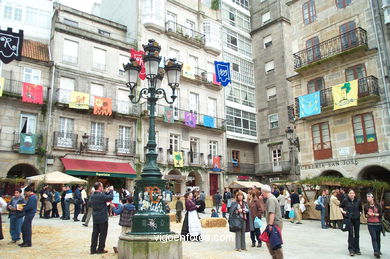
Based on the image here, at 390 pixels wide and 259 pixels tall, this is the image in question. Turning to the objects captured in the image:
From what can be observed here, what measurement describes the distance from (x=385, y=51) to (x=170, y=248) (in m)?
17.1

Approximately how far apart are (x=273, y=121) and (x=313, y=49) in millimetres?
12428

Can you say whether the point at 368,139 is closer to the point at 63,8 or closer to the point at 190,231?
the point at 190,231

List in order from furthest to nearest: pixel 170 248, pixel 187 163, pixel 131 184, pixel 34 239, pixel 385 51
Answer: pixel 187 163 < pixel 131 184 < pixel 385 51 < pixel 34 239 < pixel 170 248

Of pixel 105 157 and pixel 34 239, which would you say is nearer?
pixel 34 239

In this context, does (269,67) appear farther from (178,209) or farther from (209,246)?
(209,246)

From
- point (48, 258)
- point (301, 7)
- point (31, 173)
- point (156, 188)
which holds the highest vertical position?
point (301, 7)

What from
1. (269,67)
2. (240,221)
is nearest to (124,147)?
(240,221)

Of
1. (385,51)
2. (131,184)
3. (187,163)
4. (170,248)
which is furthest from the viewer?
(187,163)

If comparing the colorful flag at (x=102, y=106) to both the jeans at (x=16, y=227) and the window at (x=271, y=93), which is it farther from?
the window at (x=271, y=93)

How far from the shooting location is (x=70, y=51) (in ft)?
78.3

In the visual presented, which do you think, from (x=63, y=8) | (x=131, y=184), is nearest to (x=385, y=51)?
(x=131, y=184)

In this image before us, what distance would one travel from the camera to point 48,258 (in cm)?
753

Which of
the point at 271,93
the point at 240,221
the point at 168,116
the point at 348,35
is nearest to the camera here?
the point at 240,221

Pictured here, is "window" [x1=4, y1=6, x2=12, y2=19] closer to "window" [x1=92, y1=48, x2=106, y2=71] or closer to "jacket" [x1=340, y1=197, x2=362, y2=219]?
"window" [x1=92, y1=48, x2=106, y2=71]
